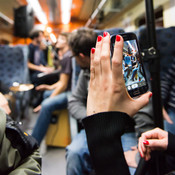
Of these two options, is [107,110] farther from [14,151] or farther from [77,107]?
[77,107]

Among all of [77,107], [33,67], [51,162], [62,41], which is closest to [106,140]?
[51,162]

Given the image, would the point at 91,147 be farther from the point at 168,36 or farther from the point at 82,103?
the point at 168,36

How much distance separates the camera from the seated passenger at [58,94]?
1317mm

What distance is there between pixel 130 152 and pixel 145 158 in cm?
17

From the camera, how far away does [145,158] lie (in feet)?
1.72

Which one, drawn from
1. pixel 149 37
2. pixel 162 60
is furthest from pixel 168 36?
pixel 149 37

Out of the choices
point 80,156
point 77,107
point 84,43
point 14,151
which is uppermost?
point 84,43

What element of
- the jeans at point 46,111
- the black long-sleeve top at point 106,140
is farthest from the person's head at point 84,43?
the jeans at point 46,111

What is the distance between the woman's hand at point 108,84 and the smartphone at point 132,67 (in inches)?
1.2

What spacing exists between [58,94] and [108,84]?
133cm

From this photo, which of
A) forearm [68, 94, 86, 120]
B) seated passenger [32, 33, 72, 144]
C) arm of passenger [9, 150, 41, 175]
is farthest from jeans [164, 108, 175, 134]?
seated passenger [32, 33, 72, 144]

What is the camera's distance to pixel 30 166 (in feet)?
1.29

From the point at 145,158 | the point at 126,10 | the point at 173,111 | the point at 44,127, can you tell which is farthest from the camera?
the point at 126,10

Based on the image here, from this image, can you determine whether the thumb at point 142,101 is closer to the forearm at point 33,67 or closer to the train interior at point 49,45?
the train interior at point 49,45
